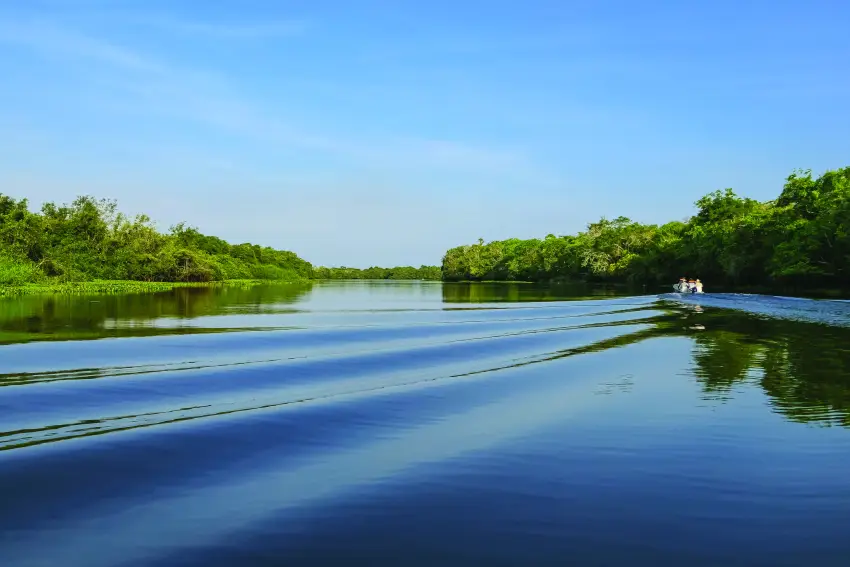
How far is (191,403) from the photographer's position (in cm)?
1459

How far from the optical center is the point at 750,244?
79.3 meters

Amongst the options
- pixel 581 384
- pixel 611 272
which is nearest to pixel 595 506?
pixel 581 384

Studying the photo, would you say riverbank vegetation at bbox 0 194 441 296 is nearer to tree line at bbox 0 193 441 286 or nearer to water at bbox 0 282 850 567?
tree line at bbox 0 193 441 286

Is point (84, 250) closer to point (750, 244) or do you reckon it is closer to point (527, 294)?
point (527, 294)

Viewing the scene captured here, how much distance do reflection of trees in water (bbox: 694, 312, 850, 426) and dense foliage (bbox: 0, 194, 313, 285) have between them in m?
63.7

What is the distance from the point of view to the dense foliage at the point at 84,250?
254 ft

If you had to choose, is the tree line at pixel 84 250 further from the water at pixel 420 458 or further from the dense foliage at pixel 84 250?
the water at pixel 420 458

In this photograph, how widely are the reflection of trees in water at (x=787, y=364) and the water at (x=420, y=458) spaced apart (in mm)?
150

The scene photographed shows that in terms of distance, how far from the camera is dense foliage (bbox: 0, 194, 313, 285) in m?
77.5

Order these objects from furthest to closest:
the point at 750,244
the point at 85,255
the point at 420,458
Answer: the point at 85,255 → the point at 750,244 → the point at 420,458

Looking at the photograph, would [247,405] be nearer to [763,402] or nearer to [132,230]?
[763,402]

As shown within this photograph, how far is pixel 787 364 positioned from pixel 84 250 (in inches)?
3618

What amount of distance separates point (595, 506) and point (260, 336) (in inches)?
879

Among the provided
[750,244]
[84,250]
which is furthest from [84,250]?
[750,244]
